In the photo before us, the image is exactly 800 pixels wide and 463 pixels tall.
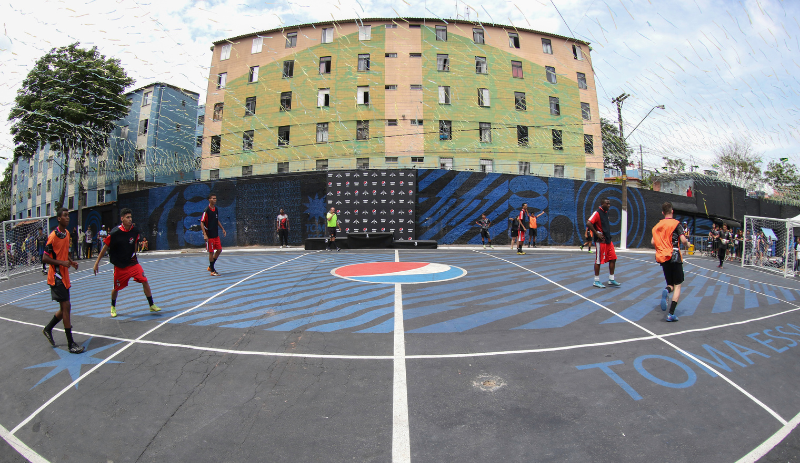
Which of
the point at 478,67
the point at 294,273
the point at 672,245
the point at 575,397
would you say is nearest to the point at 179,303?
the point at 294,273

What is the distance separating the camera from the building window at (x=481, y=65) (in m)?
27.9

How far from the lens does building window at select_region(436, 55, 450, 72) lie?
89.5ft

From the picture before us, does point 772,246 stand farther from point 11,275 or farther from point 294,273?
point 11,275

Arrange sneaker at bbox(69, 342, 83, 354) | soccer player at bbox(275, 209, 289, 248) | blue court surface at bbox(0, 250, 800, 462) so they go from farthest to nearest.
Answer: soccer player at bbox(275, 209, 289, 248) → sneaker at bbox(69, 342, 83, 354) → blue court surface at bbox(0, 250, 800, 462)

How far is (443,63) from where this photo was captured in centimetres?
2734

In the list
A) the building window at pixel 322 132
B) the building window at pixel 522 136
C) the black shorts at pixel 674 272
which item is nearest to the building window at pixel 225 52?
the building window at pixel 322 132

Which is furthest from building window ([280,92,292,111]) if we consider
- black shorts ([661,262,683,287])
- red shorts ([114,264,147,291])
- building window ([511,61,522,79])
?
black shorts ([661,262,683,287])

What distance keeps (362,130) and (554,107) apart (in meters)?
15.1

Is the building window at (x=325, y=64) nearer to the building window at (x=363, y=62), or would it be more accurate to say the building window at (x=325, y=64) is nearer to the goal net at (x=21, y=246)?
the building window at (x=363, y=62)

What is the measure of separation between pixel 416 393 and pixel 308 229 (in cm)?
1861

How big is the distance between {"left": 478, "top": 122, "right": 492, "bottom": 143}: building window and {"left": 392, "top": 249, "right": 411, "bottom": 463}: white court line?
2377 cm

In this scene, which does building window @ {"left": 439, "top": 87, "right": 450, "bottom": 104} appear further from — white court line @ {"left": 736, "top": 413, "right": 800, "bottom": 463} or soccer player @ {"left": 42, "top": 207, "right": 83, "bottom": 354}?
white court line @ {"left": 736, "top": 413, "right": 800, "bottom": 463}

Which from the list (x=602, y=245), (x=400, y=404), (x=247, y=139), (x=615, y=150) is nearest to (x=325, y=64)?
(x=247, y=139)

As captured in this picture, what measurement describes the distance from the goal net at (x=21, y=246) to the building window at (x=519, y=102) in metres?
28.9
